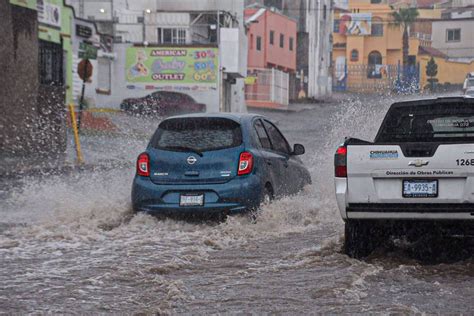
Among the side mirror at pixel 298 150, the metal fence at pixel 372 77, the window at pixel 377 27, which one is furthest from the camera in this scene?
the window at pixel 377 27

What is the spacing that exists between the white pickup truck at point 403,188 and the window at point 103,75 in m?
40.6

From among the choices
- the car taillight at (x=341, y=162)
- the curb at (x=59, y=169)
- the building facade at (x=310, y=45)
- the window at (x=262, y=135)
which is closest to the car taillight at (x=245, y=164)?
the window at (x=262, y=135)

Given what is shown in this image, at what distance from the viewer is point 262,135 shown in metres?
12.0

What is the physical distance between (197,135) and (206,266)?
3093 mm

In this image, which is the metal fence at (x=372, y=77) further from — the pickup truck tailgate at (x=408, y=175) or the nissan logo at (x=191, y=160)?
the pickup truck tailgate at (x=408, y=175)

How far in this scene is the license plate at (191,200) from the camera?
35.3 ft

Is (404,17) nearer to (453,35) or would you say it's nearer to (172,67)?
(453,35)

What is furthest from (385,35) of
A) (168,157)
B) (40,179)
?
(168,157)

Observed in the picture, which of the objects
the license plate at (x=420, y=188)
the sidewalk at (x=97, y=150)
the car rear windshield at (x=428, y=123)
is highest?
the car rear windshield at (x=428, y=123)

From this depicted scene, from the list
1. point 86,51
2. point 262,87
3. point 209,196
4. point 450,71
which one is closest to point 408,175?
point 209,196

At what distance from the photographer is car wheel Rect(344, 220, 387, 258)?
8.52 m

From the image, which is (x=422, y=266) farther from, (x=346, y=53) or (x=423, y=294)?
(x=346, y=53)

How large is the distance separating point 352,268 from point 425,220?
0.84 metres

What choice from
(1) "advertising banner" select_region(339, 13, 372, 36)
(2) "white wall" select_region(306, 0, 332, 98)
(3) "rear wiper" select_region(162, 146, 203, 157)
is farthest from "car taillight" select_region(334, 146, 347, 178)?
(1) "advertising banner" select_region(339, 13, 372, 36)
